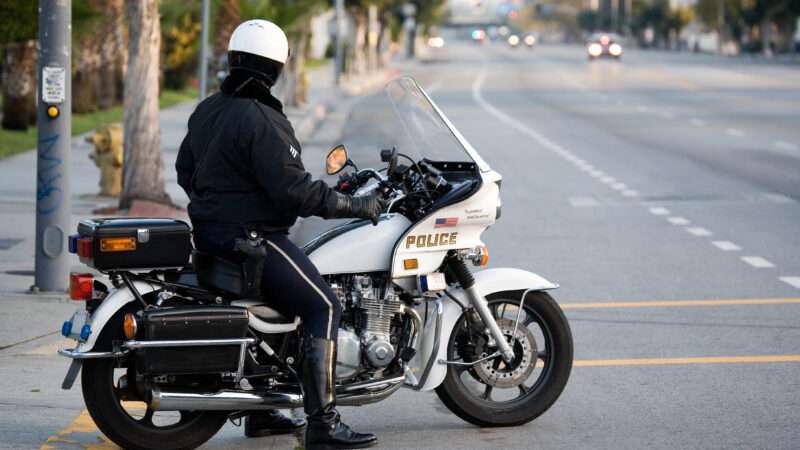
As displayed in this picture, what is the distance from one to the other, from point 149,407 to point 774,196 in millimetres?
14023

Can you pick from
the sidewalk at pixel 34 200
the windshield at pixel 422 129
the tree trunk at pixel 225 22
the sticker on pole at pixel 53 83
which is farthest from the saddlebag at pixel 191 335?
the tree trunk at pixel 225 22

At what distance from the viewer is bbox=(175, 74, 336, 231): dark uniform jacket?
21.9ft

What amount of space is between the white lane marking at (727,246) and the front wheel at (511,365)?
7.47m

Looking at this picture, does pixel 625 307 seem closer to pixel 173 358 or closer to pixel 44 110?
pixel 44 110

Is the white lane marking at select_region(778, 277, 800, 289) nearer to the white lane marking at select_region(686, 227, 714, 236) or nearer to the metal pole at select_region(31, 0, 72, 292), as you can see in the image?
the white lane marking at select_region(686, 227, 714, 236)

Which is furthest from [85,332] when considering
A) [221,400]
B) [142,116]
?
[142,116]

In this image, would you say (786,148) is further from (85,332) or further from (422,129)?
(85,332)

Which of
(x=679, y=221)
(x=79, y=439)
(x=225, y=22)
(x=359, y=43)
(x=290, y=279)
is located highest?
(x=359, y=43)

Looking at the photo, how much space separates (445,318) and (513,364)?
1.35ft

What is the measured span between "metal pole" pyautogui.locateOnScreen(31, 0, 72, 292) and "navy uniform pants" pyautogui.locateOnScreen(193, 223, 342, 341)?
459 centimetres

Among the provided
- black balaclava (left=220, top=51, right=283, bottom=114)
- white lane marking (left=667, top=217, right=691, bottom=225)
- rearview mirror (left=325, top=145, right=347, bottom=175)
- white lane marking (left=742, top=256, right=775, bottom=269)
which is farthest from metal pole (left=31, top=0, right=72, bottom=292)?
white lane marking (left=667, top=217, right=691, bottom=225)

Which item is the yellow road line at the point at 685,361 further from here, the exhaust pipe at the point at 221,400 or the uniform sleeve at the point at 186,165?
the uniform sleeve at the point at 186,165

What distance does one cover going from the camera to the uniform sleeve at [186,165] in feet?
23.0

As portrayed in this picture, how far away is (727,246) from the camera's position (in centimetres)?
1495
